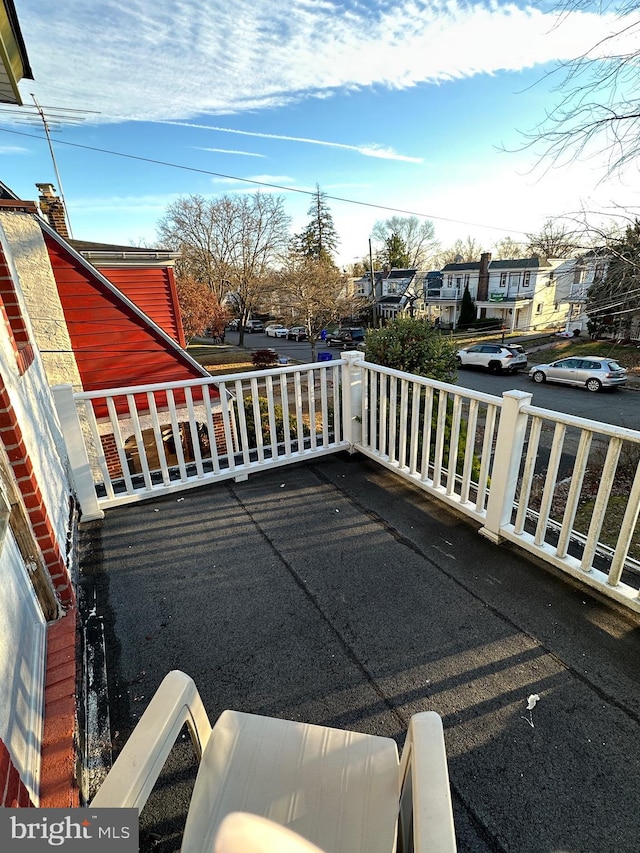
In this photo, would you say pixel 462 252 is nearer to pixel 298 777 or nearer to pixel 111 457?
pixel 111 457

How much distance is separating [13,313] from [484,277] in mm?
30753

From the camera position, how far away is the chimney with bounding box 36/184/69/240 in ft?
28.1

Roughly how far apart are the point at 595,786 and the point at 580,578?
0.97m

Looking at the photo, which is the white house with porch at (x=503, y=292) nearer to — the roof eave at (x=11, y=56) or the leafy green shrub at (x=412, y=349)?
the leafy green shrub at (x=412, y=349)

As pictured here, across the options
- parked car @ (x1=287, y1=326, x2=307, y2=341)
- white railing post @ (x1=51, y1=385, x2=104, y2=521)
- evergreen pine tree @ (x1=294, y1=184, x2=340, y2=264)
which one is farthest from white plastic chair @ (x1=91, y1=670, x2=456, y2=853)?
evergreen pine tree @ (x1=294, y1=184, x2=340, y2=264)

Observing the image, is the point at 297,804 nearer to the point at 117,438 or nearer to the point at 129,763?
the point at 129,763

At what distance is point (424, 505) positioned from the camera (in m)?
2.72

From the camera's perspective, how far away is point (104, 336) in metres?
6.48

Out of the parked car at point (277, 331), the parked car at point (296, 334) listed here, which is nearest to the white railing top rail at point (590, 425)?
the parked car at point (296, 334)

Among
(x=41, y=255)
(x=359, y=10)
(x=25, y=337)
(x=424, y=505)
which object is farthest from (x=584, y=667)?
(x=41, y=255)

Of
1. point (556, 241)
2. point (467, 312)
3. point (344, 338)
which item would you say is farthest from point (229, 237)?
point (556, 241)

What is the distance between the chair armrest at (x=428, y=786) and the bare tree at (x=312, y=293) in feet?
57.6

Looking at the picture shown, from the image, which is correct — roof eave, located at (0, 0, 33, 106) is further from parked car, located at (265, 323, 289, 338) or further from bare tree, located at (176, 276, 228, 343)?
parked car, located at (265, 323, 289, 338)

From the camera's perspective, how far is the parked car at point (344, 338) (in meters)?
23.4
